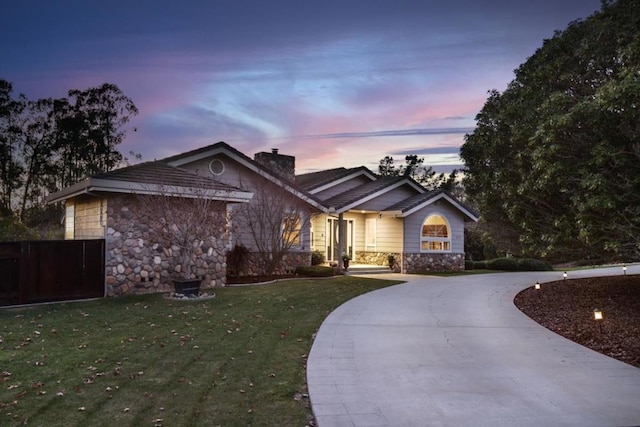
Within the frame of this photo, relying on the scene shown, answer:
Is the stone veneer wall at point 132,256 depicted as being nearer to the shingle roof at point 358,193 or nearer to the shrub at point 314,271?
the shrub at point 314,271

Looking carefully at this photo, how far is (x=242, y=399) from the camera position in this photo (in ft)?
15.8

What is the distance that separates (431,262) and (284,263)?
24.1 feet

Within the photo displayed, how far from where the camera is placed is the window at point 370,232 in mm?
22781

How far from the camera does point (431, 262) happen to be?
22.0 m

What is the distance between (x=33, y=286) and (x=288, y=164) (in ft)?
40.8

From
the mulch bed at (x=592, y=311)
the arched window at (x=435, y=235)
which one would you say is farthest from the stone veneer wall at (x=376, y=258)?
the mulch bed at (x=592, y=311)

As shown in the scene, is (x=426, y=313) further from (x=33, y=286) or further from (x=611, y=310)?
(x=33, y=286)

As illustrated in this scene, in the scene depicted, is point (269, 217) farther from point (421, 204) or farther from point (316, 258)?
point (421, 204)

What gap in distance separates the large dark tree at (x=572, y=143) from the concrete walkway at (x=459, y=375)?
7.19 feet

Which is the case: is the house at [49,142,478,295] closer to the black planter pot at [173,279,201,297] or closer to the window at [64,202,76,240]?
the window at [64,202,76,240]

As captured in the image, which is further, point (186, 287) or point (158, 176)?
point (158, 176)

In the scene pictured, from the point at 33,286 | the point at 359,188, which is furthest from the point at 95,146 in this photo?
the point at 33,286

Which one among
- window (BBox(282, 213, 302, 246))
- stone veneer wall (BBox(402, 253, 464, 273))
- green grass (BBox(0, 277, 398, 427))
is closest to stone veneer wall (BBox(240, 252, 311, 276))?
window (BBox(282, 213, 302, 246))

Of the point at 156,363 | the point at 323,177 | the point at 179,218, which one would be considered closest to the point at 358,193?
the point at 323,177
